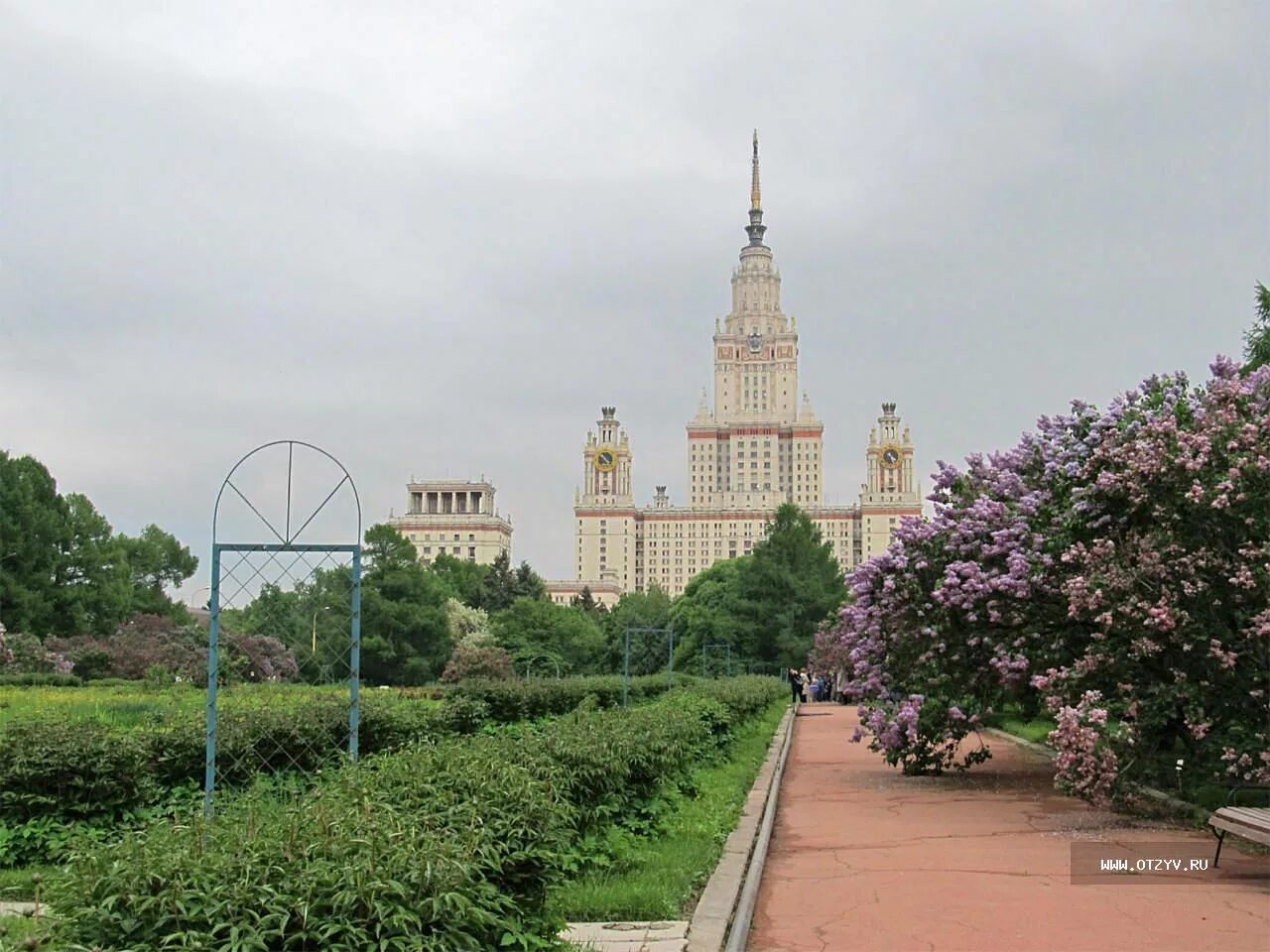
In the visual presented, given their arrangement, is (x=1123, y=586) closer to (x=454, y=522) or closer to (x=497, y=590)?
(x=497, y=590)

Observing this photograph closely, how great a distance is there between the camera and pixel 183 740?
10.5m

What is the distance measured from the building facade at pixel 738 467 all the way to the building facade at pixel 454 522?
1156 cm

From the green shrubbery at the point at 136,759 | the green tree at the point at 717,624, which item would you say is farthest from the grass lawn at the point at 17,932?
the green tree at the point at 717,624

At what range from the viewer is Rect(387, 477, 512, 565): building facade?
145m

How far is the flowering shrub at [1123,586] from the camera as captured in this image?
433 inches

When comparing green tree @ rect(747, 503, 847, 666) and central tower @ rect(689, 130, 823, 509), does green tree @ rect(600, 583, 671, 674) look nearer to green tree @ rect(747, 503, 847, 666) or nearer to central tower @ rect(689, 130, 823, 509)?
green tree @ rect(747, 503, 847, 666)

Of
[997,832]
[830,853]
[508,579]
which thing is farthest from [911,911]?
[508,579]

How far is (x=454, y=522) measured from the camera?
5753 inches

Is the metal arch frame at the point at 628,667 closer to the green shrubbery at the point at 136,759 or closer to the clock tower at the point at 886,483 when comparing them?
the green shrubbery at the point at 136,759

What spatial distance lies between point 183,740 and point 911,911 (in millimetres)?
5901

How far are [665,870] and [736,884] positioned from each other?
0.45 m

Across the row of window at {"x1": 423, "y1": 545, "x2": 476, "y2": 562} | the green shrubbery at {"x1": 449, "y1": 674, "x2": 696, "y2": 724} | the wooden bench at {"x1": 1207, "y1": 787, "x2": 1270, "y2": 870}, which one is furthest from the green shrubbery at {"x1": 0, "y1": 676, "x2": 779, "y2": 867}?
the row of window at {"x1": 423, "y1": 545, "x2": 476, "y2": 562}

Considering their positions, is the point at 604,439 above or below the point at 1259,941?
above

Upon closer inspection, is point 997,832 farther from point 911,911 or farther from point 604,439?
point 604,439
